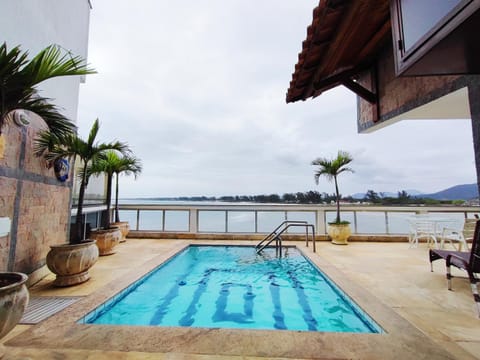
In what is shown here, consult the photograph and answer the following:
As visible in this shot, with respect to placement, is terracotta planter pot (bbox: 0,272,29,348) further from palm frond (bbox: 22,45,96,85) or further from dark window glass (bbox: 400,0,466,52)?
dark window glass (bbox: 400,0,466,52)

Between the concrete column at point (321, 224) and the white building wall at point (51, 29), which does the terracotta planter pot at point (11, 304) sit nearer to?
the white building wall at point (51, 29)

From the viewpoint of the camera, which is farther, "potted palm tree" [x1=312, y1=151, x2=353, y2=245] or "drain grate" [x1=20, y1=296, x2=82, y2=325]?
"potted palm tree" [x1=312, y1=151, x2=353, y2=245]

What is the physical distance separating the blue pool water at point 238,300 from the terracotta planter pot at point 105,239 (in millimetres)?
1456

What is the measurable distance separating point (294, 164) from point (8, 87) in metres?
16.9

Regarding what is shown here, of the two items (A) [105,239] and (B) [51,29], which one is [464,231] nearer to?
(A) [105,239]

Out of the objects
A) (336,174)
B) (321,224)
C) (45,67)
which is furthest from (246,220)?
(45,67)

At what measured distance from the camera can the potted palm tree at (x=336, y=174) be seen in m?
6.24

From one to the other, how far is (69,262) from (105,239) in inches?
70.6

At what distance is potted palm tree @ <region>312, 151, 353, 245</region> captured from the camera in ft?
20.5

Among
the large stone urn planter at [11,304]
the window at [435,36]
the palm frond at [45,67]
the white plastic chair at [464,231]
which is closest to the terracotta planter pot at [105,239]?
the large stone urn planter at [11,304]

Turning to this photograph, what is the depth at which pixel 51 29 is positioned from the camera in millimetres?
A: 3740

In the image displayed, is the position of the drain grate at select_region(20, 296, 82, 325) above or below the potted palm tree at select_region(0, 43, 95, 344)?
below

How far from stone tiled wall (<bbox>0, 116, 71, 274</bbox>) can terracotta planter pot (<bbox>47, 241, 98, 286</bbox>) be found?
1.30 ft

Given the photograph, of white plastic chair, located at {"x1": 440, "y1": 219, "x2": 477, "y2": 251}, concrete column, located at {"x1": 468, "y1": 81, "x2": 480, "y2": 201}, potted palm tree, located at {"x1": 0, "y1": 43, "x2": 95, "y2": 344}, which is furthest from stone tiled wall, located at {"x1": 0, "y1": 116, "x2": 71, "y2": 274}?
white plastic chair, located at {"x1": 440, "y1": 219, "x2": 477, "y2": 251}
